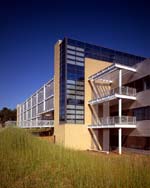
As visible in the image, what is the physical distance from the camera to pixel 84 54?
91.3 feet

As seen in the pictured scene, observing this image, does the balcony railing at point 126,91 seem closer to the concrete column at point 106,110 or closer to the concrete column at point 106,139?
the concrete column at point 106,110

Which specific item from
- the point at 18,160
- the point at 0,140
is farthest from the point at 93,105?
the point at 18,160

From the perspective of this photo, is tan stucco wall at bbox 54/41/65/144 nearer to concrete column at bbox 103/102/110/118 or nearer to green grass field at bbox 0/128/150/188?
concrete column at bbox 103/102/110/118

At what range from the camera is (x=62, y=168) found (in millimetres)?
8414

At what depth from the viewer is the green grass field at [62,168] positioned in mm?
6086

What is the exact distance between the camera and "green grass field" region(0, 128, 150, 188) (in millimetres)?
6086

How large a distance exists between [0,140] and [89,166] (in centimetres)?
729

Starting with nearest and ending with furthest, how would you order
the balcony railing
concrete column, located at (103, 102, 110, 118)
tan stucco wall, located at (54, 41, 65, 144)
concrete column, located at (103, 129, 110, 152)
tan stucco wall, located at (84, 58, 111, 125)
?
the balcony railing → concrete column, located at (103, 129, 110, 152) → concrete column, located at (103, 102, 110, 118) → tan stucco wall, located at (84, 58, 111, 125) → tan stucco wall, located at (54, 41, 65, 144)

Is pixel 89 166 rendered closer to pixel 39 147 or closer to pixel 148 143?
pixel 39 147

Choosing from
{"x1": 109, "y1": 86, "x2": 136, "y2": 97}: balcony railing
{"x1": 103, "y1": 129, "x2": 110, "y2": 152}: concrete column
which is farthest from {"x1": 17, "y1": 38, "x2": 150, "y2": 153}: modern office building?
{"x1": 109, "y1": 86, "x2": 136, "y2": 97}: balcony railing

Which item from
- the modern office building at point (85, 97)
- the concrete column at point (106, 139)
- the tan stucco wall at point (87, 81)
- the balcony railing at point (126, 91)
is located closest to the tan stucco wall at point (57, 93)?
the modern office building at point (85, 97)

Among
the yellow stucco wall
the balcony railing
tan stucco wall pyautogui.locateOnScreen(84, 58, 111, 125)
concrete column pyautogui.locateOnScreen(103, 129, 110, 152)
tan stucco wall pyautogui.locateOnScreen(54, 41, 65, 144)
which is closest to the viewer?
the balcony railing

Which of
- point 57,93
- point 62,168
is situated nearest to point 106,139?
point 57,93

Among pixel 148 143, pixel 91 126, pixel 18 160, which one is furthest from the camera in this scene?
pixel 91 126
